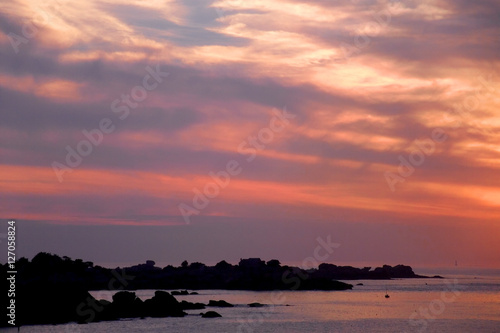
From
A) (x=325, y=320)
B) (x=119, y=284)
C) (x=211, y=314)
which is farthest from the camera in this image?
(x=119, y=284)

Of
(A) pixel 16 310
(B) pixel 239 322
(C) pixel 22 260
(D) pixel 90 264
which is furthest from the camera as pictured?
(D) pixel 90 264

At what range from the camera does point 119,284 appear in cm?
16488

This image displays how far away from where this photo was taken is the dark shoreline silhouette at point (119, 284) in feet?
265

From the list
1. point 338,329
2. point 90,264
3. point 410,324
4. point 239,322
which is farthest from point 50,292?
point 90,264

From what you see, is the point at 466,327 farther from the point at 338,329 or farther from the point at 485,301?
the point at 485,301

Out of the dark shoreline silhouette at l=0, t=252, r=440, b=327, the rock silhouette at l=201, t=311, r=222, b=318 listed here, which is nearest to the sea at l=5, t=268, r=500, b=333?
the rock silhouette at l=201, t=311, r=222, b=318

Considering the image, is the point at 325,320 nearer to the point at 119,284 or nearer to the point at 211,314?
the point at 211,314

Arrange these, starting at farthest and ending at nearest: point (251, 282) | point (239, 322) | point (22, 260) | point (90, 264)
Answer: point (251, 282)
point (90, 264)
point (22, 260)
point (239, 322)

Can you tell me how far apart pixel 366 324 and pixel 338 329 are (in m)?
8.34

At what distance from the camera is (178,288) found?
531 ft
